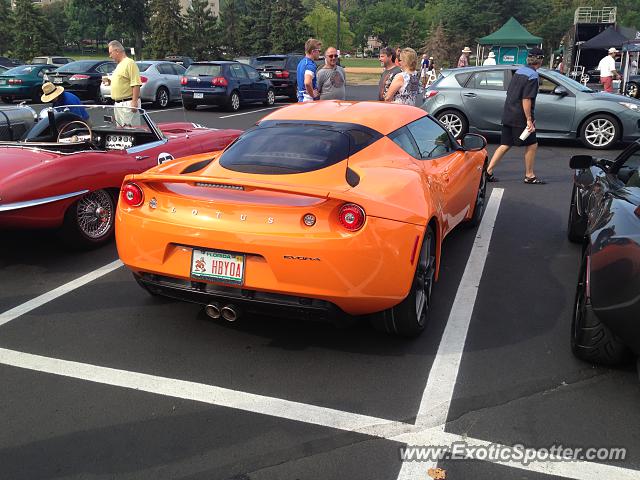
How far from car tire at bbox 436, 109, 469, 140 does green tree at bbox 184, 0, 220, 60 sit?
46.5 meters

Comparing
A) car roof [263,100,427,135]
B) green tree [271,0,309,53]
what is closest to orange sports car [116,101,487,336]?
car roof [263,100,427,135]

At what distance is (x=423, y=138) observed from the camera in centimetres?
480

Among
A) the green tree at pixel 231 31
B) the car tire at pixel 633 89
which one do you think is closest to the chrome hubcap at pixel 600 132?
the car tire at pixel 633 89

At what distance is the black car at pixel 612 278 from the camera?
2.86m

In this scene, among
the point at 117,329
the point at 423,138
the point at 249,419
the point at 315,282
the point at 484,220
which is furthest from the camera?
the point at 484,220

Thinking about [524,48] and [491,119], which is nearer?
[491,119]

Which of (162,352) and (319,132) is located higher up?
(319,132)

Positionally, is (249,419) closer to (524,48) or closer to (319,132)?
(319,132)

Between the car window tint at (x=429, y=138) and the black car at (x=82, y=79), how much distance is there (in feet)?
55.5

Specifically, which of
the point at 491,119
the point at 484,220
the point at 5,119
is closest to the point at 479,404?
the point at 484,220

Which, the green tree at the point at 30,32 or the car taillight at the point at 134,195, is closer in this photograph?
the car taillight at the point at 134,195

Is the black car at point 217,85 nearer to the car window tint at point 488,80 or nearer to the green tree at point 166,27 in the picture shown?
the car window tint at point 488,80

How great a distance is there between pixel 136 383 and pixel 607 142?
34.1ft

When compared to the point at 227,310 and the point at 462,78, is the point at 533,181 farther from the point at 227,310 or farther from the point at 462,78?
the point at 227,310
